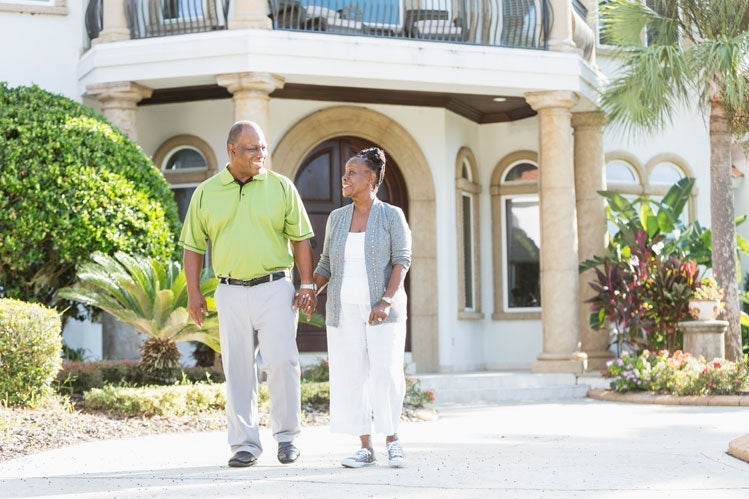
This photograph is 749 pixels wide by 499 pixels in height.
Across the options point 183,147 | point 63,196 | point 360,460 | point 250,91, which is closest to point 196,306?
point 360,460

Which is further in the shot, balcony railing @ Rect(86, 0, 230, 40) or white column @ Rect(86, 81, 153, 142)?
balcony railing @ Rect(86, 0, 230, 40)

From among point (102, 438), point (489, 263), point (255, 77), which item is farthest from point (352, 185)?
point (489, 263)

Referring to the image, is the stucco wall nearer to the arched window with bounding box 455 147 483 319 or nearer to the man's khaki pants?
the arched window with bounding box 455 147 483 319

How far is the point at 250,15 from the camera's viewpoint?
544 inches

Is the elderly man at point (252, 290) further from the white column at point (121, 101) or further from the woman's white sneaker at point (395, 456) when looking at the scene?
the white column at point (121, 101)

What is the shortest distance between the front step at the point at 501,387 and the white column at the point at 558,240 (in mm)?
265

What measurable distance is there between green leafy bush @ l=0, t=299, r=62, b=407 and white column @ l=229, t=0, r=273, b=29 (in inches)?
189

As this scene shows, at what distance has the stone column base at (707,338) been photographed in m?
14.0

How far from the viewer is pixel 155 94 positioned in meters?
15.9

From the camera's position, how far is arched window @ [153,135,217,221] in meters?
16.3

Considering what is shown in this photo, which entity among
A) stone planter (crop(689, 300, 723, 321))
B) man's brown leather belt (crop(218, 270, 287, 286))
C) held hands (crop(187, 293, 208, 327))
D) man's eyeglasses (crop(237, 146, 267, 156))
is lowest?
stone planter (crop(689, 300, 723, 321))

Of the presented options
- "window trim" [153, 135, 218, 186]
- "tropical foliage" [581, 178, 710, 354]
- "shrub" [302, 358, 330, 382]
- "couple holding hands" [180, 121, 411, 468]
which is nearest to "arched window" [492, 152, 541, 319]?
"tropical foliage" [581, 178, 710, 354]

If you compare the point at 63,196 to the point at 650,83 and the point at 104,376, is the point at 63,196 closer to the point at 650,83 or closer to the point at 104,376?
the point at 104,376

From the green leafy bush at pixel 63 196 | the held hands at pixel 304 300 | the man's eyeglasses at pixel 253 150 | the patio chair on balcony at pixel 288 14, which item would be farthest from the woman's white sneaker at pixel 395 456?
the patio chair on balcony at pixel 288 14
